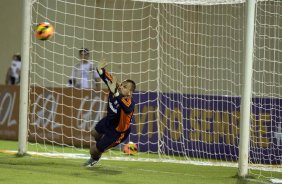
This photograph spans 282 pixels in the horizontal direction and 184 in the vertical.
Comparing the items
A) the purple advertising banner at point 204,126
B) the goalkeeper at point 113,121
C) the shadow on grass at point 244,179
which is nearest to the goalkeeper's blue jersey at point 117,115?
the goalkeeper at point 113,121

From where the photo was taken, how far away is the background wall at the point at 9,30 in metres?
25.2

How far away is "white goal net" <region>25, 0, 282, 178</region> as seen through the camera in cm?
1419

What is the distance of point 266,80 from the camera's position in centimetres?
1541

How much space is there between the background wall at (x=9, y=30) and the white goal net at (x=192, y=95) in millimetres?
5679

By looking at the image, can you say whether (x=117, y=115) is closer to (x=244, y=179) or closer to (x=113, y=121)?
(x=113, y=121)

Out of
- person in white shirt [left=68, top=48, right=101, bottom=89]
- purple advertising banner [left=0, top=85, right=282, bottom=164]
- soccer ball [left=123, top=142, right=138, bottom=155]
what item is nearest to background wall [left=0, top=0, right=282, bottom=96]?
person in white shirt [left=68, top=48, right=101, bottom=89]

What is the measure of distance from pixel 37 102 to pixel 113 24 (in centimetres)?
533

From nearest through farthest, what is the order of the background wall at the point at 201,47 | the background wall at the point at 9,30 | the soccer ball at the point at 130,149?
1. the soccer ball at the point at 130,149
2. the background wall at the point at 201,47
3. the background wall at the point at 9,30

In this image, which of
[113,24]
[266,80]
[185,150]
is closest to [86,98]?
[185,150]

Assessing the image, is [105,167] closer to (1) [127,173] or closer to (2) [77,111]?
(1) [127,173]

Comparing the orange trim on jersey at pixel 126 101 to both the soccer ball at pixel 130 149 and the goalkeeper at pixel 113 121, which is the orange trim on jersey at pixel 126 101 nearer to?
the goalkeeper at pixel 113 121

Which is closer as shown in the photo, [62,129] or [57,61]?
[62,129]

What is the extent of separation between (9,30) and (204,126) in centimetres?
1272

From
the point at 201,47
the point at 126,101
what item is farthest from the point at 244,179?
the point at 201,47
